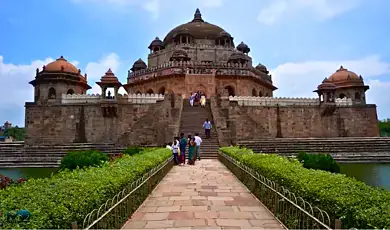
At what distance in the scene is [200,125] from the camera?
2209 cm

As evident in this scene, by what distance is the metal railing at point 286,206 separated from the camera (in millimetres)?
4297

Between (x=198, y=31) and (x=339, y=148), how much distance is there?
75.9 ft

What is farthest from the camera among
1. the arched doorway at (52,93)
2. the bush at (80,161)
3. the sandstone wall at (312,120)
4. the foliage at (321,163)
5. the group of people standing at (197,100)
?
the arched doorway at (52,93)

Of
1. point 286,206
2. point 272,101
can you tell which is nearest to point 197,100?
point 272,101

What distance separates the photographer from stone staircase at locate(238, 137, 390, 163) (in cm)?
1820

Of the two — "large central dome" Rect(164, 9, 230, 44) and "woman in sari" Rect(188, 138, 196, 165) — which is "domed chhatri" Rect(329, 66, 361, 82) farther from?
"woman in sari" Rect(188, 138, 196, 165)

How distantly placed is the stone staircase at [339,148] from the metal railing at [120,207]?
39.1ft

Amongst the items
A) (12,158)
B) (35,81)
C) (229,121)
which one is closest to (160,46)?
(35,81)

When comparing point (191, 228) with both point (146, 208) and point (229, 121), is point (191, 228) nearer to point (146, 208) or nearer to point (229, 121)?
point (146, 208)

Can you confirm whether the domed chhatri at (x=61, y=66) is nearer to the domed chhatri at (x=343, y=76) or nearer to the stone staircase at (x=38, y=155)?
the stone staircase at (x=38, y=155)

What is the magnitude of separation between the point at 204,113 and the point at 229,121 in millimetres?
2849

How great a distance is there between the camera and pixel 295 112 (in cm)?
2758

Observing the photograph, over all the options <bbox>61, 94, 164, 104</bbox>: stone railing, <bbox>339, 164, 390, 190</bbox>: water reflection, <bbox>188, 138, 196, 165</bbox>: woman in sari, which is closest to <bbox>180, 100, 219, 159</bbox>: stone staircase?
<bbox>61, 94, 164, 104</bbox>: stone railing

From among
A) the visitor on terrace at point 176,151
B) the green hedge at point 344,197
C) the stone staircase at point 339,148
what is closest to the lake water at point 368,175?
the stone staircase at point 339,148
